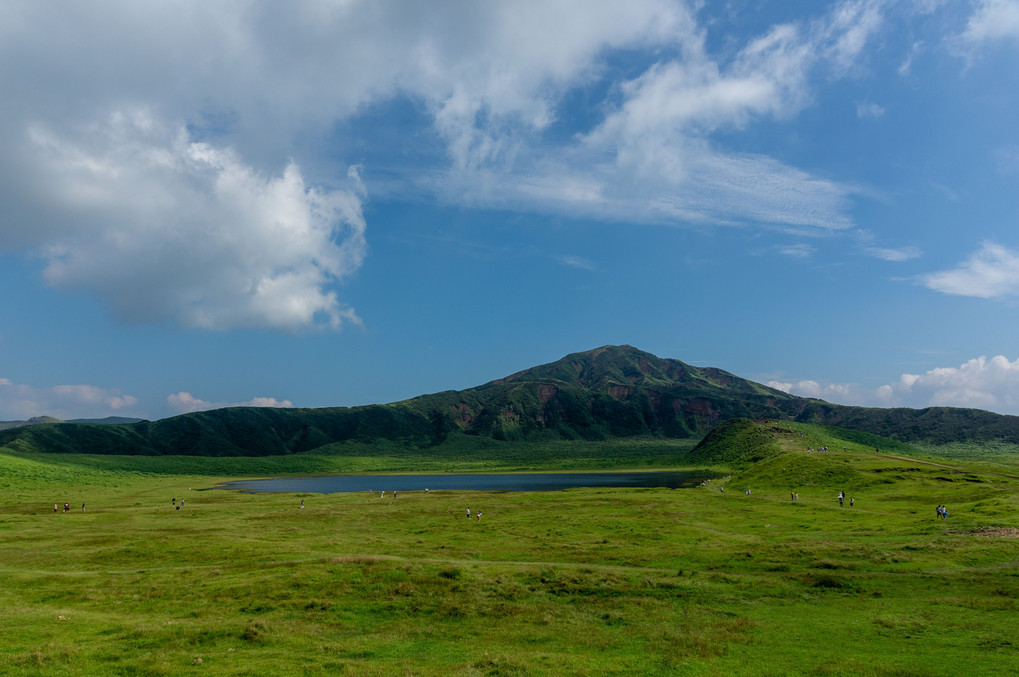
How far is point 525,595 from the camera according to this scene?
40.4 meters

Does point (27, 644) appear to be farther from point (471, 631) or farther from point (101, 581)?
point (471, 631)

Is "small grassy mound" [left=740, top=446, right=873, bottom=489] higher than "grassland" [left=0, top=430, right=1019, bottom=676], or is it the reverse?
"grassland" [left=0, top=430, right=1019, bottom=676]

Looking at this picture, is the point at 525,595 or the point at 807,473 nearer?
the point at 525,595

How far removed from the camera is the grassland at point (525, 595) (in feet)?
91.5

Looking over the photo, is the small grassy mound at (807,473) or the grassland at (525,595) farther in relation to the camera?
the small grassy mound at (807,473)

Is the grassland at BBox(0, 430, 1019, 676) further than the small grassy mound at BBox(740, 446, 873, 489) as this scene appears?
No

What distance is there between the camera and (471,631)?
33.8m

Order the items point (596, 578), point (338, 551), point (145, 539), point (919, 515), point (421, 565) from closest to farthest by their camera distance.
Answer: point (596, 578)
point (421, 565)
point (338, 551)
point (145, 539)
point (919, 515)

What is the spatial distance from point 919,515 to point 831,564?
1626 inches

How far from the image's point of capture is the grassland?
27891 millimetres

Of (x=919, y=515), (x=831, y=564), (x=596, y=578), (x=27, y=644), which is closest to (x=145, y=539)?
(x=27, y=644)

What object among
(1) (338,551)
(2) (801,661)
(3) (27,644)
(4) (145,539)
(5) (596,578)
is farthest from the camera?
(4) (145,539)

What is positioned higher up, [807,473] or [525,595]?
[525,595]

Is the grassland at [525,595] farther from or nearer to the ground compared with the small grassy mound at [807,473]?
farther from the ground
